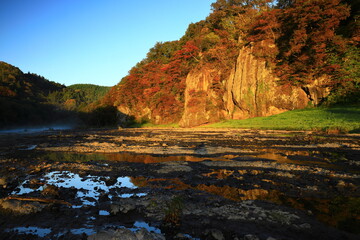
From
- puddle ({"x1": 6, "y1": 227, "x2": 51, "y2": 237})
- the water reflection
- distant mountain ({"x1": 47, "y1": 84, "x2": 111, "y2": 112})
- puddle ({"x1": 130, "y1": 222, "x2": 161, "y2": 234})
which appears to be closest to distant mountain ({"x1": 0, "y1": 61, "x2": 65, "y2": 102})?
distant mountain ({"x1": 47, "y1": 84, "x2": 111, "y2": 112})

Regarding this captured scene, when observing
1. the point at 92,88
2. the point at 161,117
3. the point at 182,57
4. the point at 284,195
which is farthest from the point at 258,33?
the point at 92,88

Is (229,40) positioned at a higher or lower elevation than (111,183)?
higher

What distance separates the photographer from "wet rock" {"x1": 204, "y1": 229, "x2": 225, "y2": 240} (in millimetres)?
3234

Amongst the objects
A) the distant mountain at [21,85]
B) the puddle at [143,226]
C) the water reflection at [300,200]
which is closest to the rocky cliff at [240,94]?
the water reflection at [300,200]

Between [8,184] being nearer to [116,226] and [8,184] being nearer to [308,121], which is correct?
[116,226]

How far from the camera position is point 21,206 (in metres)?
4.43

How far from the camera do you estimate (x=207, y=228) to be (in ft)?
11.8

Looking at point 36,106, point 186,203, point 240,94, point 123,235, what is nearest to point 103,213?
point 123,235

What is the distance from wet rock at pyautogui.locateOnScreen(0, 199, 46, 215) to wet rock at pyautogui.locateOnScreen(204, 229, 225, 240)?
370cm

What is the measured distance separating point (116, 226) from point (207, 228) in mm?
1689

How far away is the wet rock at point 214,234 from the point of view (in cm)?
323

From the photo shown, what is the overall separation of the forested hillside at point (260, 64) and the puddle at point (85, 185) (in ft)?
93.5

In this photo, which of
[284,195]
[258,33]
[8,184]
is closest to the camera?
[284,195]

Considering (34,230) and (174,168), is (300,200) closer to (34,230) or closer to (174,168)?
(174,168)
